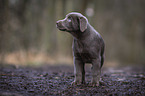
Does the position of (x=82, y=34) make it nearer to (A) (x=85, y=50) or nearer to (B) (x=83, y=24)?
(B) (x=83, y=24)

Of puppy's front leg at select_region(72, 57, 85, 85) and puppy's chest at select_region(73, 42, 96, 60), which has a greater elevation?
puppy's chest at select_region(73, 42, 96, 60)

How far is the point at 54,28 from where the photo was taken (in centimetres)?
1852

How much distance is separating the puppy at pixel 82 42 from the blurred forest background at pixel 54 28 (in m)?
9.02

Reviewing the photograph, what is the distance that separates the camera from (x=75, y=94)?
14.9ft

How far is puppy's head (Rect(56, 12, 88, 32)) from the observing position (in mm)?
5082

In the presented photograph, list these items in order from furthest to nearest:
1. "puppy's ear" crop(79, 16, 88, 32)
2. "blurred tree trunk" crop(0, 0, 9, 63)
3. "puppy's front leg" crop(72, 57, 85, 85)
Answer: "blurred tree trunk" crop(0, 0, 9, 63) < "puppy's front leg" crop(72, 57, 85, 85) < "puppy's ear" crop(79, 16, 88, 32)

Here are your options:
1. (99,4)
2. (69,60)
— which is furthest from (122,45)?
(69,60)

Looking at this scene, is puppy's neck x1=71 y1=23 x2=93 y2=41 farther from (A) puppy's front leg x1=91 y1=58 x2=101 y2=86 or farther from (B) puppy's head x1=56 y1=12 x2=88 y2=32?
(A) puppy's front leg x1=91 y1=58 x2=101 y2=86

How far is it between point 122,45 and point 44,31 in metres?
12.3

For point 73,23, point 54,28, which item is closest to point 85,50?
point 73,23

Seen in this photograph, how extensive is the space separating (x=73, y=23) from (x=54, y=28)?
13527 mm

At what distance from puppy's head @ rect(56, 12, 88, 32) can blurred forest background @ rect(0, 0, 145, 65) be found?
918 centimetres

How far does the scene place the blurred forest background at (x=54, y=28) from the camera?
1525 centimetres

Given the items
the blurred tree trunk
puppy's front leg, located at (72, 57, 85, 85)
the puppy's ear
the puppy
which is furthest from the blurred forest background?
the puppy's ear
